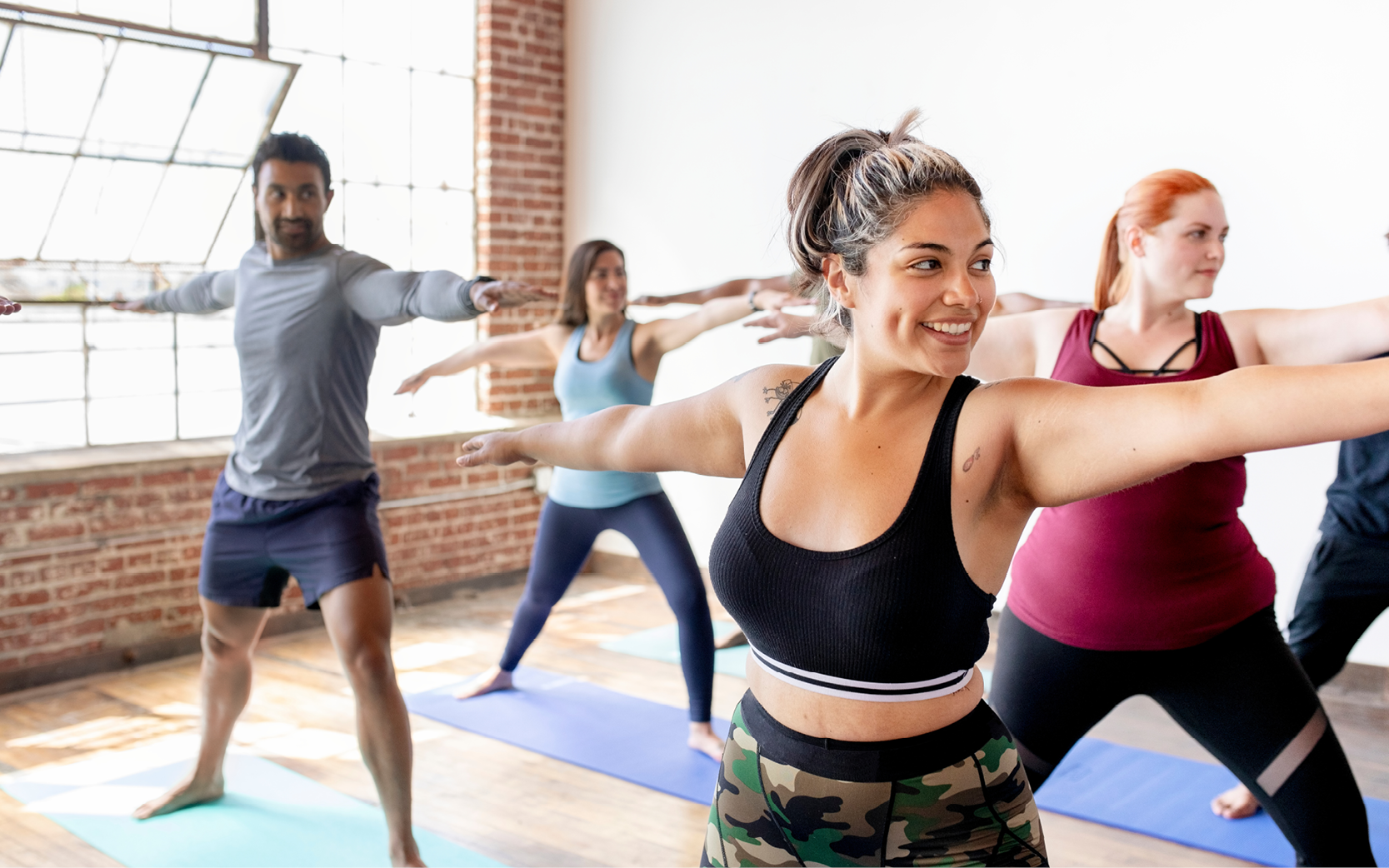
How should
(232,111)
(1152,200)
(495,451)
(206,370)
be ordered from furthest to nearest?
(206,370) < (232,111) < (1152,200) < (495,451)

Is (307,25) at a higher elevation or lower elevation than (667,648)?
higher

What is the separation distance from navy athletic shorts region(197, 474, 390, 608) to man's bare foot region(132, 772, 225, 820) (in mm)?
615

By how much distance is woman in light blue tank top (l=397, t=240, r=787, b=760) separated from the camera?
3.58 meters

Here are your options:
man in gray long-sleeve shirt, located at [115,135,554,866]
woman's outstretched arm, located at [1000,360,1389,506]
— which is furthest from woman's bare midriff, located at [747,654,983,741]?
man in gray long-sleeve shirt, located at [115,135,554,866]

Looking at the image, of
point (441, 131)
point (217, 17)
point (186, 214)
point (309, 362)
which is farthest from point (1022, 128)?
point (186, 214)

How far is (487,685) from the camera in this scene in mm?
4117

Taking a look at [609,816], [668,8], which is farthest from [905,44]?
[609,816]

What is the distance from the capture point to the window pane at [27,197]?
4.21 metres

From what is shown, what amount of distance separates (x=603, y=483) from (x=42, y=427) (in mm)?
2266

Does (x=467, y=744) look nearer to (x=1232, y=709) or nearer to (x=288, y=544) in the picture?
(x=288, y=544)

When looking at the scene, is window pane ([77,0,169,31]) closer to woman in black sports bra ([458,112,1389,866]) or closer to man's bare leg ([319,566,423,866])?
man's bare leg ([319,566,423,866])

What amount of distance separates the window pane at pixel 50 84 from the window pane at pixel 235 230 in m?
0.66

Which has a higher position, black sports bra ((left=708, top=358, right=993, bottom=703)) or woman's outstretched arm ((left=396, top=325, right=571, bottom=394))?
woman's outstretched arm ((left=396, top=325, right=571, bottom=394))

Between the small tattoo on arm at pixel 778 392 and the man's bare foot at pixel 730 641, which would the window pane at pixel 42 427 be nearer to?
the man's bare foot at pixel 730 641
